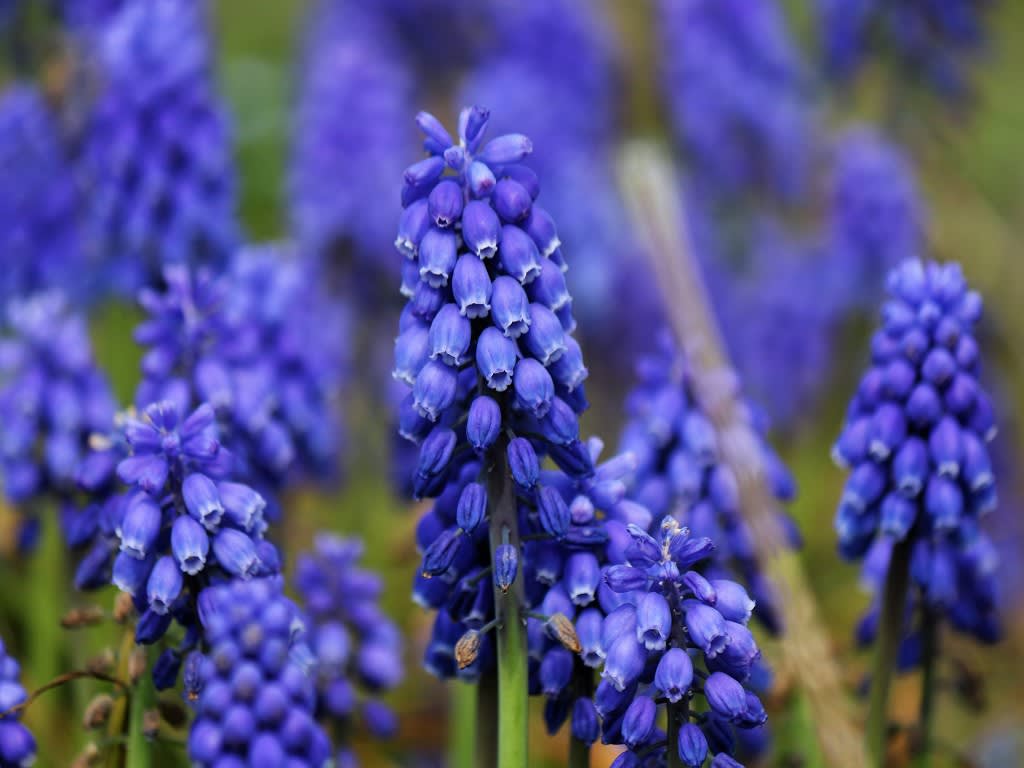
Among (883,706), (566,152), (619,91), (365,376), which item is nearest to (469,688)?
(883,706)

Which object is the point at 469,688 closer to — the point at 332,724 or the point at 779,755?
the point at 332,724

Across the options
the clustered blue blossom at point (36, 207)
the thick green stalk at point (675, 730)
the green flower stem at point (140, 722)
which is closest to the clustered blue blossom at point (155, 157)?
the clustered blue blossom at point (36, 207)

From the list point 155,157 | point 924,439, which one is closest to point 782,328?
point 155,157

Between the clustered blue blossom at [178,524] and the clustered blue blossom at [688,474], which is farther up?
the clustered blue blossom at [688,474]

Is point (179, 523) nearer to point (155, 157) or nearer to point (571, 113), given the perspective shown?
point (155, 157)

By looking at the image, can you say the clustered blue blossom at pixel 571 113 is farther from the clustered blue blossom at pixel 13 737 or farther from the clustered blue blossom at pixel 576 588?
the clustered blue blossom at pixel 13 737

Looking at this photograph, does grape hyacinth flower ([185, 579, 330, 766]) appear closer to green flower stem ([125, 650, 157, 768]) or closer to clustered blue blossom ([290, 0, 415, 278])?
green flower stem ([125, 650, 157, 768])
